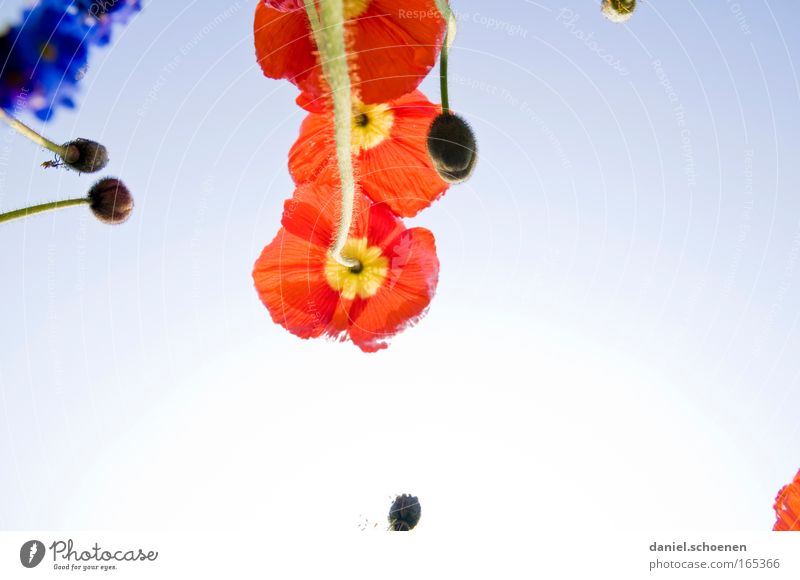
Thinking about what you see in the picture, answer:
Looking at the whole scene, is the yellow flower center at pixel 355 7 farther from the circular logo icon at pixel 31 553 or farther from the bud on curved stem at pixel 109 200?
the circular logo icon at pixel 31 553

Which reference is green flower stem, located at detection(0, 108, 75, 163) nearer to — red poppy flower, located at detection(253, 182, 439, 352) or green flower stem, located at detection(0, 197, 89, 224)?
green flower stem, located at detection(0, 197, 89, 224)

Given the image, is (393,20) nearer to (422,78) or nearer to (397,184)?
(422,78)

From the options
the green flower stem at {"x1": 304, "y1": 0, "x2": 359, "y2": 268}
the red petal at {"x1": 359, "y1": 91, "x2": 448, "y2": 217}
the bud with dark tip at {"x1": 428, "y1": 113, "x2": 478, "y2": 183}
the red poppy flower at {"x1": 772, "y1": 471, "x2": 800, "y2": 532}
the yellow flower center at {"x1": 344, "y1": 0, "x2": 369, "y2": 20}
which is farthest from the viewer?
the red poppy flower at {"x1": 772, "y1": 471, "x2": 800, "y2": 532}

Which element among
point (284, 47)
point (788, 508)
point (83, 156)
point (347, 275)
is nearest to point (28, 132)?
point (83, 156)

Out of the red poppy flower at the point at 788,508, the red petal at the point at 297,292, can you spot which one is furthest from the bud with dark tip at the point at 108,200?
the red poppy flower at the point at 788,508

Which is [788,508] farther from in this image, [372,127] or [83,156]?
[83,156]

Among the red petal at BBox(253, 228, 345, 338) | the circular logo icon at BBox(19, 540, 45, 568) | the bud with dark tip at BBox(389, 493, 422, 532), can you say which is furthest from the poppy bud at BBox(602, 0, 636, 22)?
the circular logo icon at BBox(19, 540, 45, 568)
